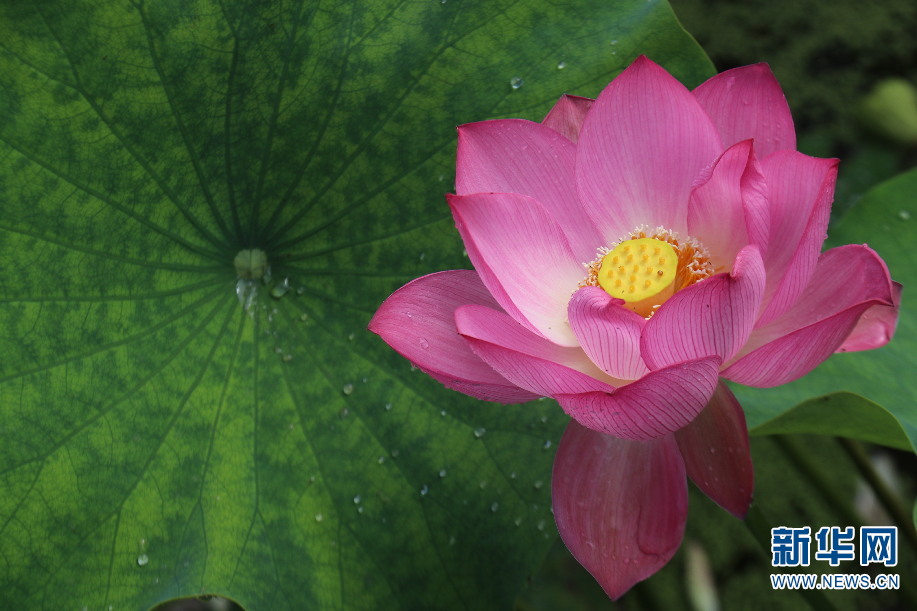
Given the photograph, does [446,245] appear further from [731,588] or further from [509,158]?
[731,588]

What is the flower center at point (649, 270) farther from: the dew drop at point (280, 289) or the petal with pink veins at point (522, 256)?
the dew drop at point (280, 289)

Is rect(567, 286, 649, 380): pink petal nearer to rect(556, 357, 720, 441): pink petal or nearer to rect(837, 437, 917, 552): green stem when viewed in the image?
rect(556, 357, 720, 441): pink petal

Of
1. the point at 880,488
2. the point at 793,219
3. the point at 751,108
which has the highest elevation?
the point at 751,108

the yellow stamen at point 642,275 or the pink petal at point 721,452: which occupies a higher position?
the yellow stamen at point 642,275

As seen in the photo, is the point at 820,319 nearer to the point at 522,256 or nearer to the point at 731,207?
the point at 731,207

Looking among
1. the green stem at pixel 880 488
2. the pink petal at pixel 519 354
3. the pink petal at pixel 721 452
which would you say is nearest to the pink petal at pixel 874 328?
the pink petal at pixel 721 452

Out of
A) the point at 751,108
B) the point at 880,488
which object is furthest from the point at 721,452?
the point at 880,488
